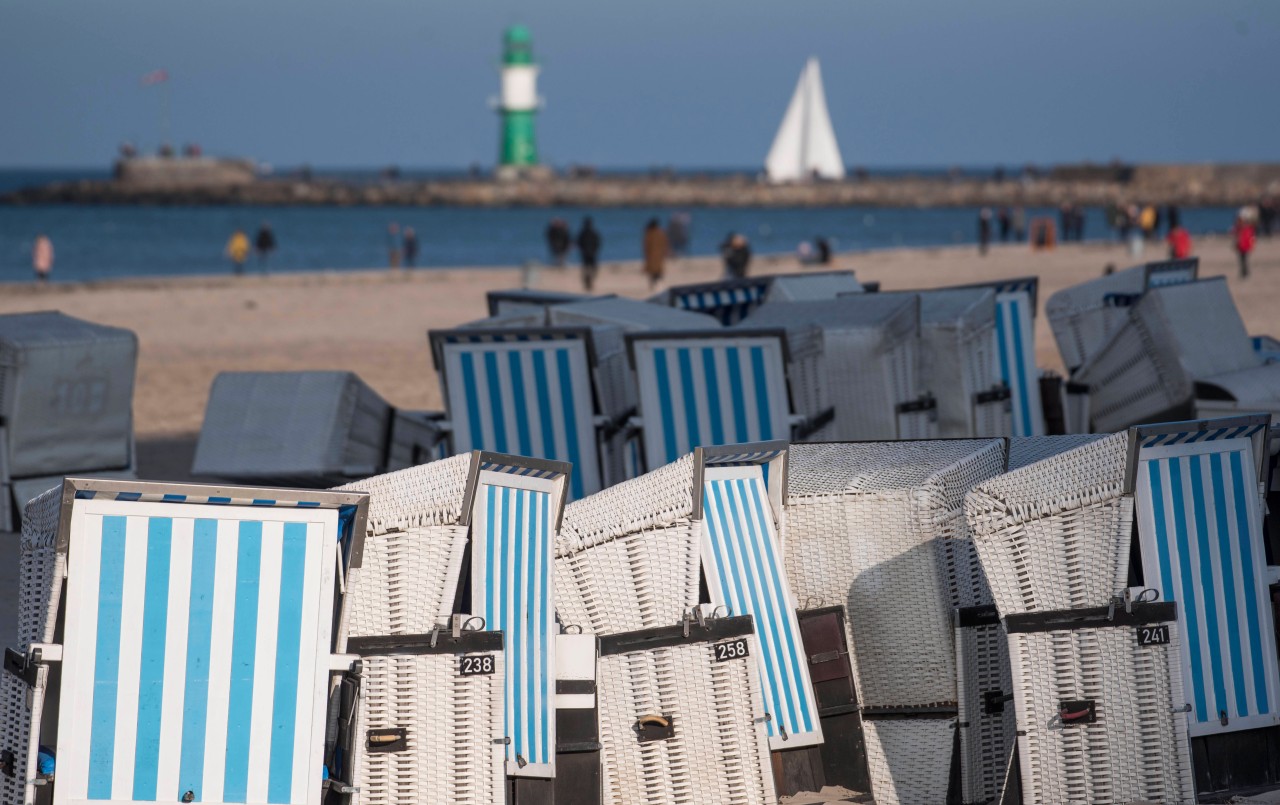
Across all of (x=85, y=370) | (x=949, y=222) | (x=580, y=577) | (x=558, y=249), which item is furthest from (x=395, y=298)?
(x=949, y=222)

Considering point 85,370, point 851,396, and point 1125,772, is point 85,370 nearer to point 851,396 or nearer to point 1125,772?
point 851,396

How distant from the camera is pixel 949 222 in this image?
81812 mm

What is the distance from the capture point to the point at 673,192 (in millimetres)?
103688

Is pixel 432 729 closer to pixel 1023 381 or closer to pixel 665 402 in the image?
pixel 665 402

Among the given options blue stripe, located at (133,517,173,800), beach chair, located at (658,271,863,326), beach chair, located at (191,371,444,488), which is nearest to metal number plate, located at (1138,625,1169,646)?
blue stripe, located at (133,517,173,800)

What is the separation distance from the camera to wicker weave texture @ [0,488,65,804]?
373cm

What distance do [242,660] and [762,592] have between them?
1542 mm

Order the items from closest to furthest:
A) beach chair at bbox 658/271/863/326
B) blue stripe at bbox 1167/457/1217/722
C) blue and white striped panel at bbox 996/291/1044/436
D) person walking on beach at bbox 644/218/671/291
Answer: blue stripe at bbox 1167/457/1217/722
blue and white striped panel at bbox 996/291/1044/436
beach chair at bbox 658/271/863/326
person walking on beach at bbox 644/218/671/291

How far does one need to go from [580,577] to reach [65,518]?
141cm

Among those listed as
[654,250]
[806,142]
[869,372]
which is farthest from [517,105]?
[869,372]

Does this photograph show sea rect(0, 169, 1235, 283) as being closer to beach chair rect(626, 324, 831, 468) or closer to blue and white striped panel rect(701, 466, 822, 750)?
beach chair rect(626, 324, 831, 468)

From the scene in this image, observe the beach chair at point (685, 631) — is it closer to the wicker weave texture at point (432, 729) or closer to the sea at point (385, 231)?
the wicker weave texture at point (432, 729)

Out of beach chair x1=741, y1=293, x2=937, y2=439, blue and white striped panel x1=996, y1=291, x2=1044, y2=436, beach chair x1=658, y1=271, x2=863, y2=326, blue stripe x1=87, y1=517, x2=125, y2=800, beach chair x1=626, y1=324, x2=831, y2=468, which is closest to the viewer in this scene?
blue stripe x1=87, y1=517, x2=125, y2=800

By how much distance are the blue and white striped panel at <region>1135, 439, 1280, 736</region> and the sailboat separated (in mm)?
105862
